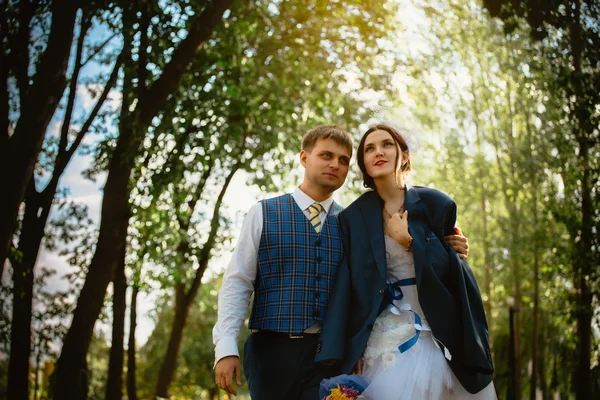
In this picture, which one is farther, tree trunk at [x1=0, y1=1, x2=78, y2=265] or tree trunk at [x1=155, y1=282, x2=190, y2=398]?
tree trunk at [x1=155, y1=282, x2=190, y2=398]

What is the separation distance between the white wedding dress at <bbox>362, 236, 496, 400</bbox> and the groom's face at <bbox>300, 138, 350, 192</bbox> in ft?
2.45

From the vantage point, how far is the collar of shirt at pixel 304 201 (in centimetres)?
430

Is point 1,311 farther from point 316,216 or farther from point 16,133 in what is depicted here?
point 316,216

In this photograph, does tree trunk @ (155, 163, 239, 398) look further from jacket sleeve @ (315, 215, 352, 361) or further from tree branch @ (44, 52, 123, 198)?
jacket sleeve @ (315, 215, 352, 361)

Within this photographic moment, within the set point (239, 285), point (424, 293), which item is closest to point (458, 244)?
point (424, 293)

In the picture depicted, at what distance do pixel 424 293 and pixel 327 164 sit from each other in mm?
1112

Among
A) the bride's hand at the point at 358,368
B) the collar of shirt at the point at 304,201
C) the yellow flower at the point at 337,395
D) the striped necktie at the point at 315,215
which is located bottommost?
the yellow flower at the point at 337,395

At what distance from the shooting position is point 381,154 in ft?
13.1

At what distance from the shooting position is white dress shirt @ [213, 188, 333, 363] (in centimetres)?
402

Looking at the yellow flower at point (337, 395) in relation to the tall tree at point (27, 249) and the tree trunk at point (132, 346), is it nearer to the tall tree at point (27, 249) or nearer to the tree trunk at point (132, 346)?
the tall tree at point (27, 249)

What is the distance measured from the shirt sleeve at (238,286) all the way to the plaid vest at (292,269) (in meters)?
0.05

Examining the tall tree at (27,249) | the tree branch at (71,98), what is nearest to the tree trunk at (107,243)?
the tall tree at (27,249)

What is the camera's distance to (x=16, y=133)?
625cm

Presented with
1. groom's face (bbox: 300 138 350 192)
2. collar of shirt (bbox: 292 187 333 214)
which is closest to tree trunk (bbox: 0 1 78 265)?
collar of shirt (bbox: 292 187 333 214)
